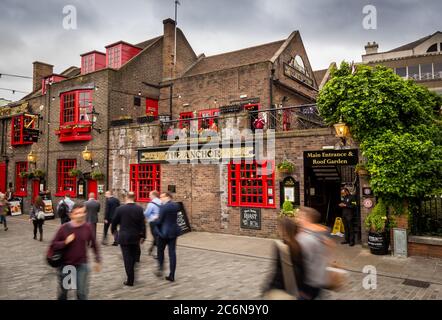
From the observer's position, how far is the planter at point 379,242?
9773 millimetres

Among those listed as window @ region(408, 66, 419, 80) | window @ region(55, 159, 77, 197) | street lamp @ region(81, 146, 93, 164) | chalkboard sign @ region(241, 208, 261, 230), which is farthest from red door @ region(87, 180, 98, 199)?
window @ region(408, 66, 419, 80)

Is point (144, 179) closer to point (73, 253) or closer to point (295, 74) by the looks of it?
point (295, 74)

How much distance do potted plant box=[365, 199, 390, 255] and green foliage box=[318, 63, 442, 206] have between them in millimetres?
439

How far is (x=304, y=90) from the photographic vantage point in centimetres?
2114

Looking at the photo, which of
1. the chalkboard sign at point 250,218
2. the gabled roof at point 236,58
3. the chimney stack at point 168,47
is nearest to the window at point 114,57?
the chimney stack at point 168,47

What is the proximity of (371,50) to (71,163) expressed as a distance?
36052 millimetres

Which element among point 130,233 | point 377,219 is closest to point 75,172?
point 130,233

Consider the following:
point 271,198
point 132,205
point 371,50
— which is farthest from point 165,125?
point 371,50

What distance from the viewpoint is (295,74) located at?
19.8 m

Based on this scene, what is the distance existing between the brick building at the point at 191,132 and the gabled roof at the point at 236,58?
11cm

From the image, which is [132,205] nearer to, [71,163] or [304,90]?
[71,163]

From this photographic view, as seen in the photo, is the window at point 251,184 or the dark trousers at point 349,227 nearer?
the dark trousers at point 349,227

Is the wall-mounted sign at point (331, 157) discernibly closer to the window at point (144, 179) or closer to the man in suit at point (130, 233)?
the man in suit at point (130, 233)
